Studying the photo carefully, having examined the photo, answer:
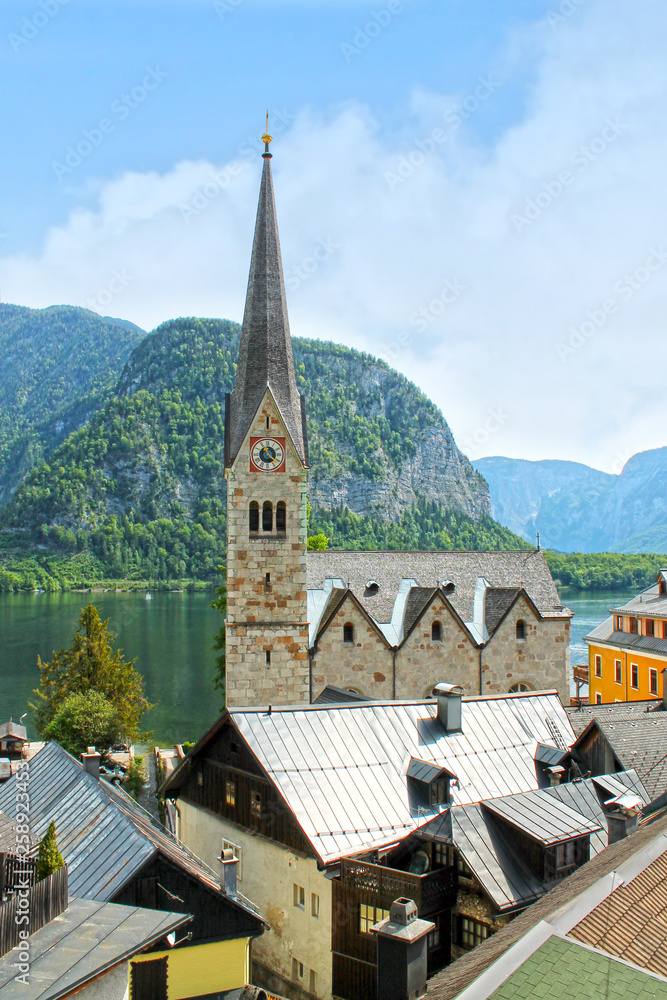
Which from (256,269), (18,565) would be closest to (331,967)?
(256,269)

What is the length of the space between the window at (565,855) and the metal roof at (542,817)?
19 cm

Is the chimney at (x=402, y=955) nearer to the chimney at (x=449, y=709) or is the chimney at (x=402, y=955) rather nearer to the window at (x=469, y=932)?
the window at (x=469, y=932)

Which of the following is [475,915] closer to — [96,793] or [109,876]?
[109,876]

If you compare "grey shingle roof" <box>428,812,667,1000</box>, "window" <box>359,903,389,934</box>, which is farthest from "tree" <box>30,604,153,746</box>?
"grey shingle roof" <box>428,812,667,1000</box>

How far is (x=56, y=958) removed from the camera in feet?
26.5

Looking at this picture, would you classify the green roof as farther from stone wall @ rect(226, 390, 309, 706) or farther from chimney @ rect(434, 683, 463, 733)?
stone wall @ rect(226, 390, 309, 706)

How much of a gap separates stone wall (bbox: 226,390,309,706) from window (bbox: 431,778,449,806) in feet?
35.5

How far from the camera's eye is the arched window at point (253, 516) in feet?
101

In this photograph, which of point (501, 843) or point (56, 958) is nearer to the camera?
point (56, 958)

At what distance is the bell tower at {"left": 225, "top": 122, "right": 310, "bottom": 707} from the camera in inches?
1190

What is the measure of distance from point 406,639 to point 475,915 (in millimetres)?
16436

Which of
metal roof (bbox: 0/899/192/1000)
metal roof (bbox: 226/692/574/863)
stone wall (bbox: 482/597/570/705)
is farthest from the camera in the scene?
stone wall (bbox: 482/597/570/705)

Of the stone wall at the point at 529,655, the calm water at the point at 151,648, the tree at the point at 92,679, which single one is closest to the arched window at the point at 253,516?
the stone wall at the point at 529,655

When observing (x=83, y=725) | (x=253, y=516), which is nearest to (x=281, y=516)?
(x=253, y=516)
